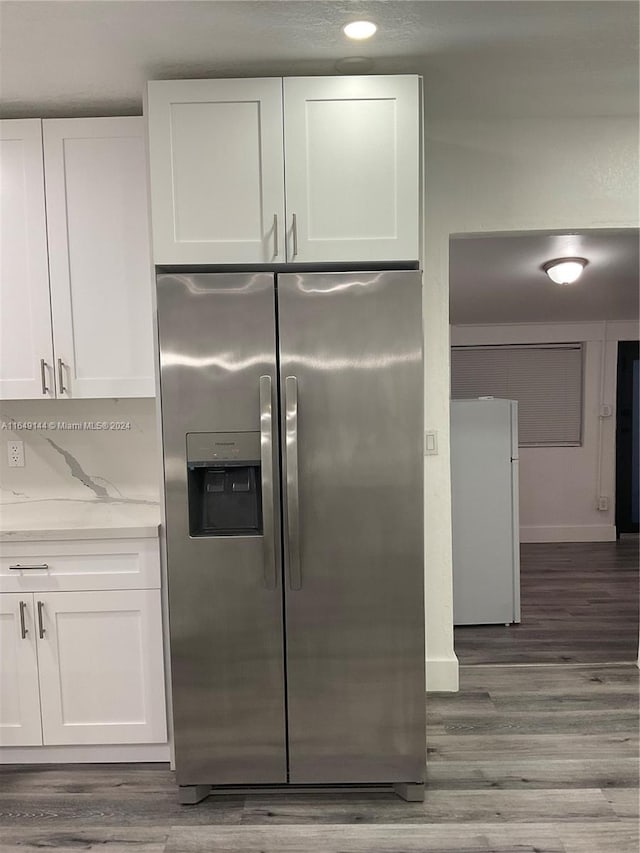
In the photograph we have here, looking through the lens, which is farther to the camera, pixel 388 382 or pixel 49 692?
pixel 49 692

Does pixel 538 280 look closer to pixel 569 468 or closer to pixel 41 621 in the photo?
pixel 569 468

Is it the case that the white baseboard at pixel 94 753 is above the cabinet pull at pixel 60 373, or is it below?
below

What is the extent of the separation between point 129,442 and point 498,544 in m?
2.26

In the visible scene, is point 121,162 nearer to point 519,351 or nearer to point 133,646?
point 133,646

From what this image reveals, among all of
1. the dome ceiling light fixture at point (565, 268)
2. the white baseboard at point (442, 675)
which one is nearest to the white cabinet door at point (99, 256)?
the white baseboard at point (442, 675)

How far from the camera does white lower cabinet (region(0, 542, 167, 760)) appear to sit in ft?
7.66

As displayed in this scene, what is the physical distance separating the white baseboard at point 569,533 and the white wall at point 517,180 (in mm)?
3879

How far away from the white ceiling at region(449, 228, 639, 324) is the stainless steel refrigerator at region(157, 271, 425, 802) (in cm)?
132

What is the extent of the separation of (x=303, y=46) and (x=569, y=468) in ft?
16.7

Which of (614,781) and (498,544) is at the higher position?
(498,544)

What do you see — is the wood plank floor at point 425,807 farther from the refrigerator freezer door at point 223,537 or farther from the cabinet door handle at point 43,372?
the cabinet door handle at point 43,372

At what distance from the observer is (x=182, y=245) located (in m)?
2.12

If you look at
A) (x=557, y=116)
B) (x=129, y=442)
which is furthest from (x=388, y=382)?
(x=557, y=116)

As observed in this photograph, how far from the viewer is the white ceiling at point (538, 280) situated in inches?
151
